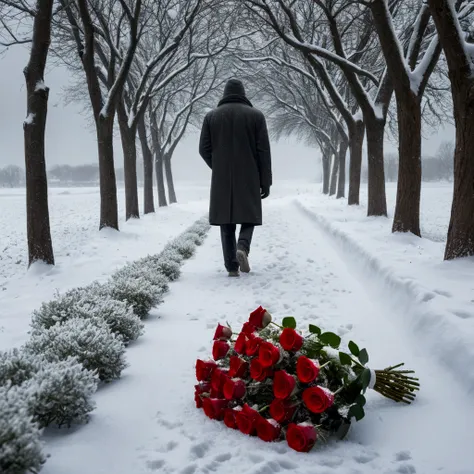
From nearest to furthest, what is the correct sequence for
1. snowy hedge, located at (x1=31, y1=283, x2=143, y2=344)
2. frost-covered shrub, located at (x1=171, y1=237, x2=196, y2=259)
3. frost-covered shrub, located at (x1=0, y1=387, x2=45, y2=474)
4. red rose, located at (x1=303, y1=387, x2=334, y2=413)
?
1. frost-covered shrub, located at (x1=0, y1=387, x2=45, y2=474)
2. red rose, located at (x1=303, y1=387, x2=334, y2=413)
3. snowy hedge, located at (x1=31, y1=283, x2=143, y2=344)
4. frost-covered shrub, located at (x1=171, y1=237, x2=196, y2=259)

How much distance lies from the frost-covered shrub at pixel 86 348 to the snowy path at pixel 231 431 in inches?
5.0

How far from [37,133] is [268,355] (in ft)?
21.6

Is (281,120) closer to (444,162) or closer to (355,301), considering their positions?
(355,301)

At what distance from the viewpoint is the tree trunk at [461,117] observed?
4.77 metres

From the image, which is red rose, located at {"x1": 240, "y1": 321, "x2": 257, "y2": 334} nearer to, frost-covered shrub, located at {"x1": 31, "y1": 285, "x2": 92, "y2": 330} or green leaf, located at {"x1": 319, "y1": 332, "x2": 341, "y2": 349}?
green leaf, located at {"x1": 319, "y1": 332, "x2": 341, "y2": 349}

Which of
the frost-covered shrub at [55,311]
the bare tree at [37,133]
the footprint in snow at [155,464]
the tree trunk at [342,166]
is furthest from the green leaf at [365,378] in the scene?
the tree trunk at [342,166]

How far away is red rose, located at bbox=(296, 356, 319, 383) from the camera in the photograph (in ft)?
6.02

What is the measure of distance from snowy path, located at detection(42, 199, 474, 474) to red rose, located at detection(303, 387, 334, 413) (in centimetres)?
26

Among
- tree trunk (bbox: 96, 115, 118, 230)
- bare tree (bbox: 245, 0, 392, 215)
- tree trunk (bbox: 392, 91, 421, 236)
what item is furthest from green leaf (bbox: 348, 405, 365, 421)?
tree trunk (bbox: 96, 115, 118, 230)

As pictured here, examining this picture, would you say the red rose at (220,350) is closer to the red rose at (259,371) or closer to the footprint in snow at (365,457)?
the red rose at (259,371)

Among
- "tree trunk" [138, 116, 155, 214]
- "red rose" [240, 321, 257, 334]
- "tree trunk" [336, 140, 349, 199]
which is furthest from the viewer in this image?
"tree trunk" [336, 140, 349, 199]

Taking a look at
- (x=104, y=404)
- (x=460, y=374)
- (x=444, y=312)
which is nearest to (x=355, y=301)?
(x=444, y=312)

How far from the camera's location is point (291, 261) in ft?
22.0

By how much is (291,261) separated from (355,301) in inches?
88.5
